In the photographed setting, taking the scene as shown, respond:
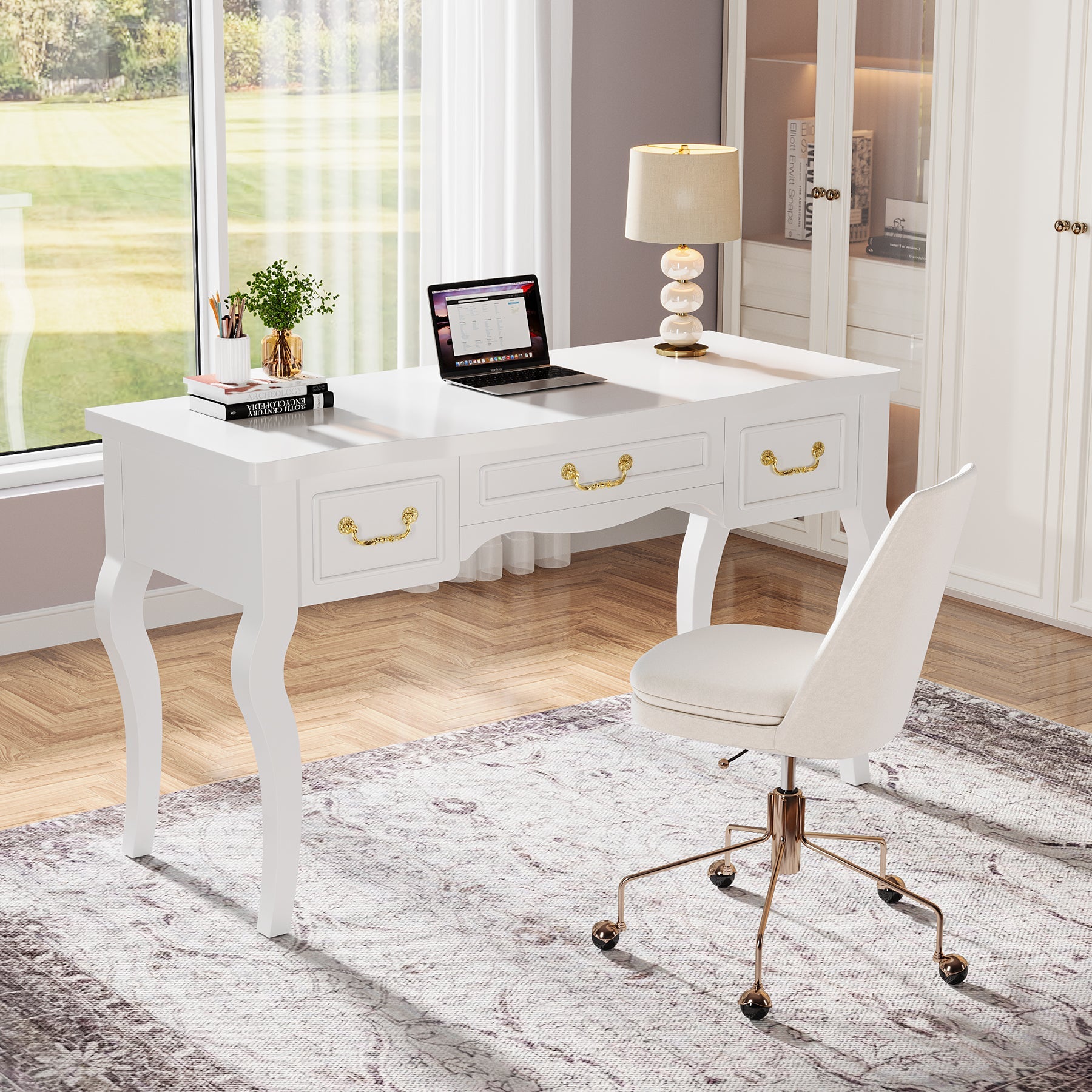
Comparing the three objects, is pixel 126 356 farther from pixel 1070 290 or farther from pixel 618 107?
pixel 1070 290

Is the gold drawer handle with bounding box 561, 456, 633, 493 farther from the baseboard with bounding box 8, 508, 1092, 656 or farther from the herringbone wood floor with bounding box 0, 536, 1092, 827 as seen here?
the baseboard with bounding box 8, 508, 1092, 656

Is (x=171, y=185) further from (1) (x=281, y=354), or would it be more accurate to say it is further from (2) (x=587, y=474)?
(2) (x=587, y=474)

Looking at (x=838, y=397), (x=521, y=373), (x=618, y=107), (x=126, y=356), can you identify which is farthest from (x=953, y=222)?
(x=126, y=356)

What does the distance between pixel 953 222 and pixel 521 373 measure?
1834 mm

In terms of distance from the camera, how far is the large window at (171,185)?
432 cm

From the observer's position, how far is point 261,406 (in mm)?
2867

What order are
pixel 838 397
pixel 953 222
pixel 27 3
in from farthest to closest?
pixel 953 222 → pixel 27 3 → pixel 838 397

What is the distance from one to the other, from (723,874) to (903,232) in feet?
7.72

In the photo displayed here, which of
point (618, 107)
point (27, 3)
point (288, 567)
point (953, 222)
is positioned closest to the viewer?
point (288, 567)

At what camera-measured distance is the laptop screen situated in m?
3.12

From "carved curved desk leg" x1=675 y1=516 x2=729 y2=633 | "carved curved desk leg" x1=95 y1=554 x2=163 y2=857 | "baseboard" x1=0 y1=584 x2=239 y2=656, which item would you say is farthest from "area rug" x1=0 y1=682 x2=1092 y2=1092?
"baseboard" x1=0 y1=584 x2=239 y2=656

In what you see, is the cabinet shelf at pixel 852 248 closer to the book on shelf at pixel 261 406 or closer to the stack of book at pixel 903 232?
the stack of book at pixel 903 232

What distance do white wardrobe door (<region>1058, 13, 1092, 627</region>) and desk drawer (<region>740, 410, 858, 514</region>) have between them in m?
1.20

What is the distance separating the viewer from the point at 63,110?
170 inches
